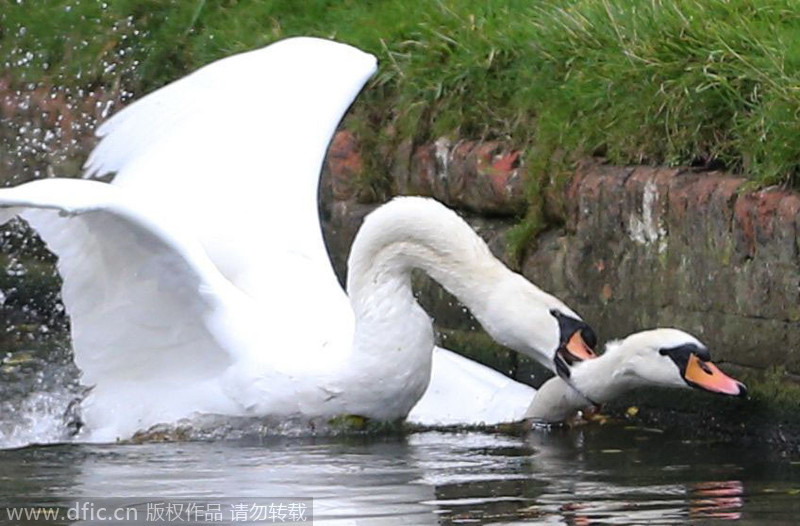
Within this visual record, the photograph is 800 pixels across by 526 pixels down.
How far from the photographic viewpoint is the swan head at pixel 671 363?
6.09 meters

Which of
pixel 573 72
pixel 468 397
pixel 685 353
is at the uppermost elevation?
pixel 573 72

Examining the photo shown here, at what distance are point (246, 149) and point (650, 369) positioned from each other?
89.8 inches

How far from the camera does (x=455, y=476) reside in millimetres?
5723

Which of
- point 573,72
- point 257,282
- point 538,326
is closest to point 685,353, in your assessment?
point 538,326

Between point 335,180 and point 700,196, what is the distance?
8.35 feet

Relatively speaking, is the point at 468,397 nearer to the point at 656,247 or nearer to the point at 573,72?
the point at 656,247

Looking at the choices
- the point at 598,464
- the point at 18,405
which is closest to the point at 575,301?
the point at 598,464

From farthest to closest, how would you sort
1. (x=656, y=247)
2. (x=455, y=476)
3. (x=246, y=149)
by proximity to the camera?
1. (x=246, y=149)
2. (x=656, y=247)
3. (x=455, y=476)

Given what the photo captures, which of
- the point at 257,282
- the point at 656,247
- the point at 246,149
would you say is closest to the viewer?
the point at 656,247

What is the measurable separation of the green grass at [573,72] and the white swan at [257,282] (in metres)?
0.44

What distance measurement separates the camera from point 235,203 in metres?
7.73

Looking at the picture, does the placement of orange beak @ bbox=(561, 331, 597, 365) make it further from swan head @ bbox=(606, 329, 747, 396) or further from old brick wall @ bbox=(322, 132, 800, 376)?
old brick wall @ bbox=(322, 132, 800, 376)

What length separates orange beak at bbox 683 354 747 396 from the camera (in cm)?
602

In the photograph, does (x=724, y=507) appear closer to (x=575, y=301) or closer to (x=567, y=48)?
(x=575, y=301)
